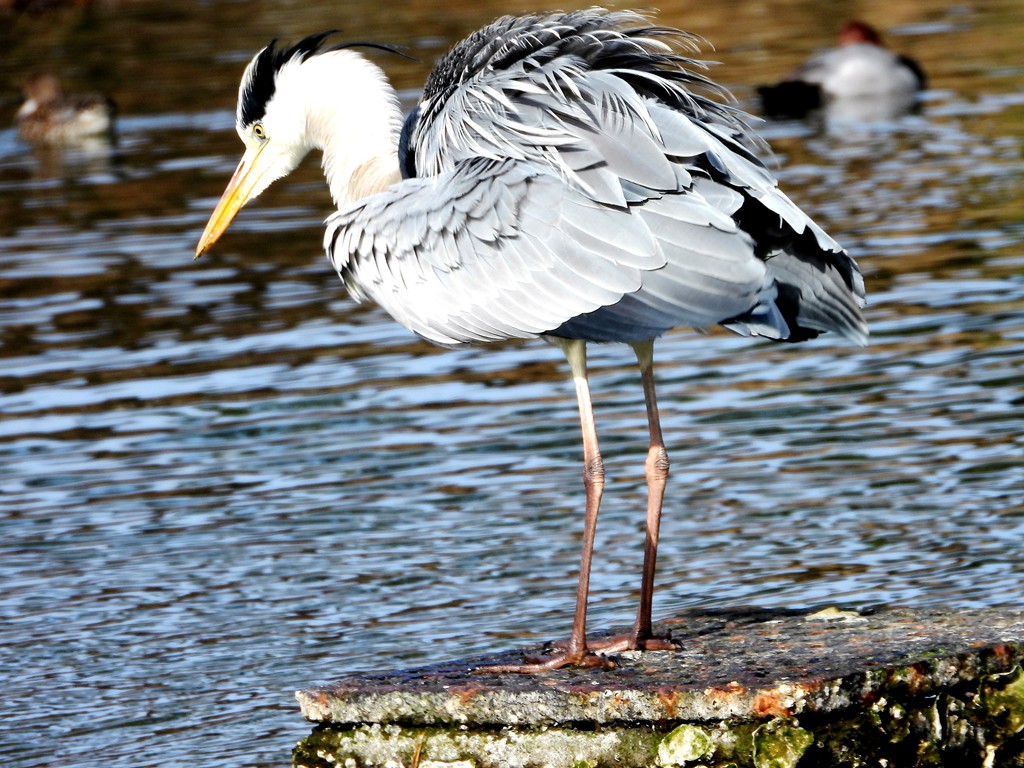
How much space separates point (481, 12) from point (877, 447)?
71.7ft

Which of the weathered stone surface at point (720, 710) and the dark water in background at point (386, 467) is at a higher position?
the weathered stone surface at point (720, 710)

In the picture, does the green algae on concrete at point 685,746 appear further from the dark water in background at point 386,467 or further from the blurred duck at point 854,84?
the blurred duck at point 854,84

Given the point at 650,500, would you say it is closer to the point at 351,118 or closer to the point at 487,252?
the point at 487,252

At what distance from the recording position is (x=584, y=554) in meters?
6.34

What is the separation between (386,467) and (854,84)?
43.5 ft

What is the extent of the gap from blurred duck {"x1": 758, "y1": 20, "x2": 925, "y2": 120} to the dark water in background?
155 inches

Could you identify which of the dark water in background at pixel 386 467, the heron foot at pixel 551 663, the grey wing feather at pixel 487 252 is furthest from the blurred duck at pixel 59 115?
the heron foot at pixel 551 663

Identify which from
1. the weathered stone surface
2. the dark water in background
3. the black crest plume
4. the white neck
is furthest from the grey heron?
the dark water in background

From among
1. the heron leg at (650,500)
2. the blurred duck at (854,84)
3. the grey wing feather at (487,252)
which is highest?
the grey wing feather at (487,252)

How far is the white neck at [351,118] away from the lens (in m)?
A: 7.16

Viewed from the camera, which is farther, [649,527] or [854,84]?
[854,84]

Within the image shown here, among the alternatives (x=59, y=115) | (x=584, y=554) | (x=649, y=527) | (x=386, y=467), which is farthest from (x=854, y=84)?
(x=584, y=554)

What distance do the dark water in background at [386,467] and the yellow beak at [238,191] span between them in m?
1.56

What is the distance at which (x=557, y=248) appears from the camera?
613cm
